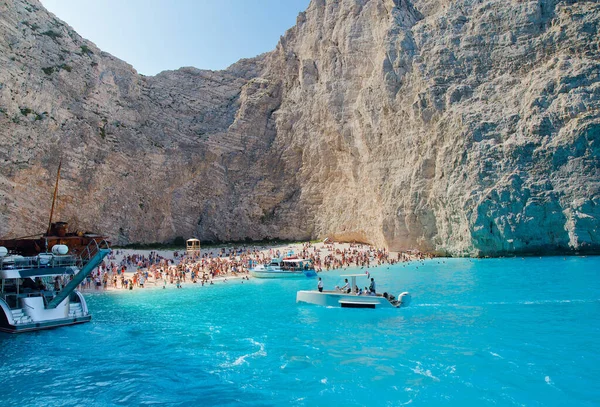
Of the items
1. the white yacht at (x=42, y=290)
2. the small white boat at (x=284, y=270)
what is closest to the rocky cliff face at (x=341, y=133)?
the small white boat at (x=284, y=270)

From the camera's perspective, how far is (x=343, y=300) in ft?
73.0

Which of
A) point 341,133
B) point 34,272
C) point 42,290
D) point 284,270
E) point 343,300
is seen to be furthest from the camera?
point 341,133

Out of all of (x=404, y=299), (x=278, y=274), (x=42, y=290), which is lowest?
(x=404, y=299)

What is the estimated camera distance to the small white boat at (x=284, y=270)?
36812mm

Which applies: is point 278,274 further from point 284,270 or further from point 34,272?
point 34,272

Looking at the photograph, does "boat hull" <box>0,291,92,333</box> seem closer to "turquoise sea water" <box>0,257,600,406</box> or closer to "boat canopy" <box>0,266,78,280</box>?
"turquoise sea water" <box>0,257,600,406</box>

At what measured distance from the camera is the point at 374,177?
181 ft

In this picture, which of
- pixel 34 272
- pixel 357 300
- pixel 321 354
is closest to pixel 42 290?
pixel 34 272

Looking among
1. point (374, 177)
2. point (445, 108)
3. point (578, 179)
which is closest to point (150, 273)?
point (374, 177)

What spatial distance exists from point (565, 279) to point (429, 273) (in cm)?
1015

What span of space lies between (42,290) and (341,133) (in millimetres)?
46498

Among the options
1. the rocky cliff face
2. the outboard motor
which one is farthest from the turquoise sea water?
the rocky cliff face

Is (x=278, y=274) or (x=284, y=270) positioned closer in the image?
(x=278, y=274)

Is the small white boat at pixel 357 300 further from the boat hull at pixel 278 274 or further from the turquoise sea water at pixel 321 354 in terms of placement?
the boat hull at pixel 278 274
